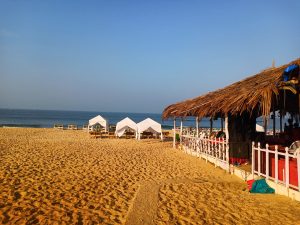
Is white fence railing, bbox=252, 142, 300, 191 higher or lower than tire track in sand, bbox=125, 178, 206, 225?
higher

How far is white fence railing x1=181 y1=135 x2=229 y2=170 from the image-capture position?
9.57 metres

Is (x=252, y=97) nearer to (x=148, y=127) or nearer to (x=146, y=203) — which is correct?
(x=146, y=203)

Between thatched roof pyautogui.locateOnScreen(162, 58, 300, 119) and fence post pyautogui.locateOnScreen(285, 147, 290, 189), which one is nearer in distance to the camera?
fence post pyautogui.locateOnScreen(285, 147, 290, 189)

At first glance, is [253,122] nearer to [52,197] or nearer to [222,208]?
[222,208]

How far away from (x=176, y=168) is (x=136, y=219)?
17.0ft

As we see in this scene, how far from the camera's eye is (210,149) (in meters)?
11.4

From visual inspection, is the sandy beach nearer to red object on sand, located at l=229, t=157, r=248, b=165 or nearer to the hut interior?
red object on sand, located at l=229, t=157, r=248, b=165

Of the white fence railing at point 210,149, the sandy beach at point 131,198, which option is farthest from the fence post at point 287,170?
the white fence railing at point 210,149

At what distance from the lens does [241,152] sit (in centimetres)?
995

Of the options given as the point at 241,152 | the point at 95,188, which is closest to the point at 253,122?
the point at 241,152

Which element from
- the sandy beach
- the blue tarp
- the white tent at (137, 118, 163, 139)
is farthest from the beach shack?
the white tent at (137, 118, 163, 139)

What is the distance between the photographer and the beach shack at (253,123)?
6391 mm

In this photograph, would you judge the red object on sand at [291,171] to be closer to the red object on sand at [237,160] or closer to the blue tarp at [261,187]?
the blue tarp at [261,187]

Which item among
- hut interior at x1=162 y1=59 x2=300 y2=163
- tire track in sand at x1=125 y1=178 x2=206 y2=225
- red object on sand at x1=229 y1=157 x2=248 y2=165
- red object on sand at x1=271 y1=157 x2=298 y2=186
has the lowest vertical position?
tire track in sand at x1=125 y1=178 x2=206 y2=225
